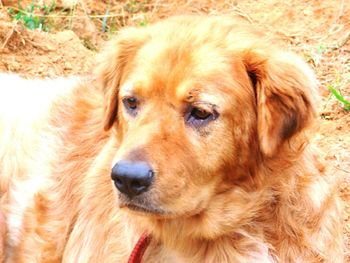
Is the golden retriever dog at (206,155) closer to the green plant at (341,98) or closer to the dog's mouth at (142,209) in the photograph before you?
the dog's mouth at (142,209)

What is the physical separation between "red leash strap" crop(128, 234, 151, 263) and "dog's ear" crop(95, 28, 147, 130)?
63cm

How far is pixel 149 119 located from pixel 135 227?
706mm

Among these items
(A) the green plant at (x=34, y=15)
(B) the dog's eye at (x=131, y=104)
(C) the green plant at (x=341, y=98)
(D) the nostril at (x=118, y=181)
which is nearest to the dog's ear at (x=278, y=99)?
(B) the dog's eye at (x=131, y=104)

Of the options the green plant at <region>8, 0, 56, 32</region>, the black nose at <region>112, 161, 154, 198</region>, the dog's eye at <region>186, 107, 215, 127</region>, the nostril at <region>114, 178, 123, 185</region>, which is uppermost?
the dog's eye at <region>186, 107, 215, 127</region>

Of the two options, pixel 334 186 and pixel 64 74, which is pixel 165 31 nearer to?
pixel 334 186

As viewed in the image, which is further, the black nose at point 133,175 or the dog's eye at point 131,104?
the dog's eye at point 131,104

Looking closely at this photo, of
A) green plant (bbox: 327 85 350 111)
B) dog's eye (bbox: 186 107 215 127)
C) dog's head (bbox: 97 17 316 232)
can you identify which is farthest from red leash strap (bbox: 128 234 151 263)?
green plant (bbox: 327 85 350 111)

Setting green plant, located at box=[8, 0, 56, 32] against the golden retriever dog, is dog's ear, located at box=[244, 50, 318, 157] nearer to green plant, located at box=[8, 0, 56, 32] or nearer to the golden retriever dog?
the golden retriever dog

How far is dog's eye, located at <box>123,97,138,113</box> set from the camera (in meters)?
4.13

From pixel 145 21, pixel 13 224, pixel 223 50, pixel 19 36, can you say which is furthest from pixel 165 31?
pixel 145 21

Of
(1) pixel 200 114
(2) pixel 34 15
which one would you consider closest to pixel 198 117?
(1) pixel 200 114

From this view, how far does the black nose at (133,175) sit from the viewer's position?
3701 millimetres

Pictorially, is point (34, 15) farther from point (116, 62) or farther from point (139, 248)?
point (139, 248)

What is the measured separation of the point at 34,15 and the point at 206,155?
172 inches
